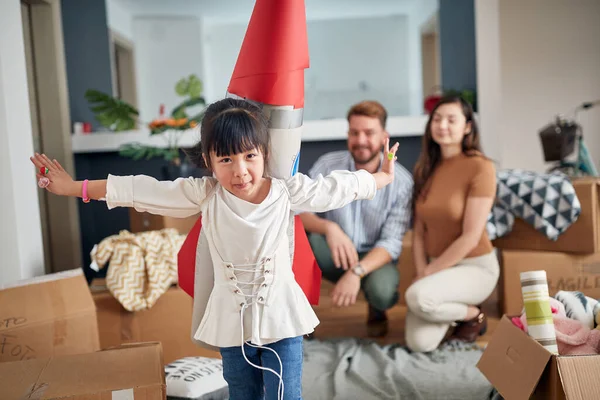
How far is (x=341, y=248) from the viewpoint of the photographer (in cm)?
242

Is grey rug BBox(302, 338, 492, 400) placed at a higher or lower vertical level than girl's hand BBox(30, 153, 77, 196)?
lower

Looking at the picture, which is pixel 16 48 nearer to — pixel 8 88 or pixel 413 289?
pixel 8 88

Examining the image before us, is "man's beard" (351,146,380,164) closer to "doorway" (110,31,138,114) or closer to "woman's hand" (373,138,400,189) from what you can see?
"woman's hand" (373,138,400,189)

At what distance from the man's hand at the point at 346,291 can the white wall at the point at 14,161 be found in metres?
1.16

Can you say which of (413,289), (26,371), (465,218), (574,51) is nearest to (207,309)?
(26,371)

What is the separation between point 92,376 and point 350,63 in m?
4.33

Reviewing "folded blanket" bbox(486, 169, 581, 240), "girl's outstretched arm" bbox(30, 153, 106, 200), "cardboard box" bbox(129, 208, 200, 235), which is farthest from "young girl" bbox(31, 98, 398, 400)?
"cardboard box" bbox(129, 208, 200, 235)

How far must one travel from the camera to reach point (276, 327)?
141 centimetres

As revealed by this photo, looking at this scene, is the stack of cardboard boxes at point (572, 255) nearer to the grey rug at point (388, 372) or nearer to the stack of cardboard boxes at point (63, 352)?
the grey rug at point (388, 372)

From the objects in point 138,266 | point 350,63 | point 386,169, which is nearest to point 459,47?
point 350,63

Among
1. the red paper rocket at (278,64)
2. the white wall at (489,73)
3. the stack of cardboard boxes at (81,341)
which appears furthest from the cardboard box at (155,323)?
the white wall at (489,73)

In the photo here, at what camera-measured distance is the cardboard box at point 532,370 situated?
139 cm

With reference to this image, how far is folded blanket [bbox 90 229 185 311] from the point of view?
2320 mm

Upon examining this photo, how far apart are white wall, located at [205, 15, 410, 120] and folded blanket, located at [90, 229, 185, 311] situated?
9.92 feet
